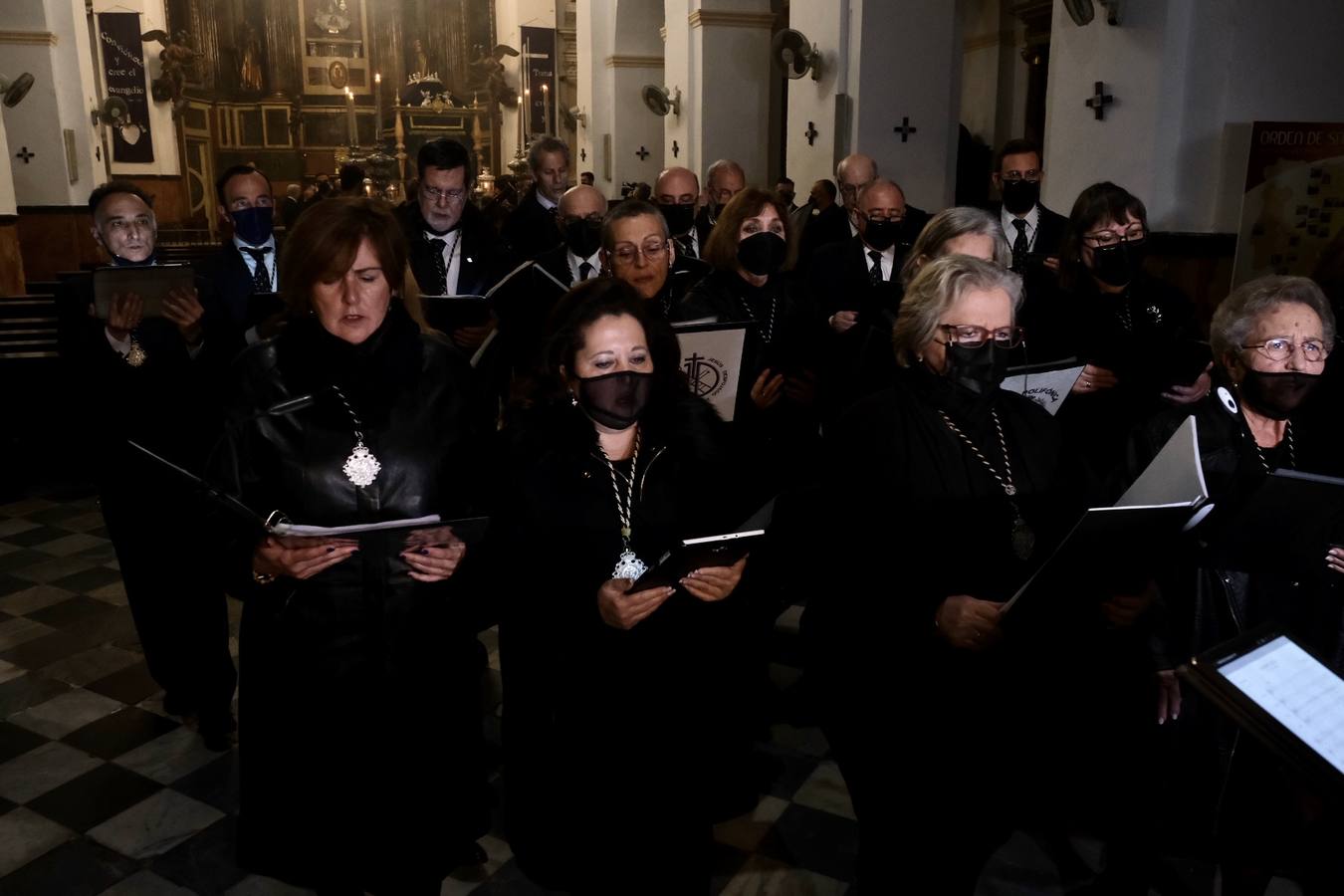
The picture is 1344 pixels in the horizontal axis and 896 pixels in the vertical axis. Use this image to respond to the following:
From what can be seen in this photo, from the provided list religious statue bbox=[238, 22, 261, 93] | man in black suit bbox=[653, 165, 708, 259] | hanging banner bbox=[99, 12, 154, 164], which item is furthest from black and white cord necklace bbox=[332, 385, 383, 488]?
religious statue bbox=[238, 22, 261, 93]

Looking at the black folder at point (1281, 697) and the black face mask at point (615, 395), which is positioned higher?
the black face mask at point (615, 395)

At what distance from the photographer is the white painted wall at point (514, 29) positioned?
25141 millimetres

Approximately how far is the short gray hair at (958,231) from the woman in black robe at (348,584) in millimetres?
1821

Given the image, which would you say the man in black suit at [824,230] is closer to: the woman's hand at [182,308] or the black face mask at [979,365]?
the woman's hand at [182,308]

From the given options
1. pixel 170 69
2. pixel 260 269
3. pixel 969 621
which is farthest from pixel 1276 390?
pixel 170 69

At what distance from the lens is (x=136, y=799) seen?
3.79 m

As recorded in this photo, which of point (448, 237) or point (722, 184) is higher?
point (722, 184)

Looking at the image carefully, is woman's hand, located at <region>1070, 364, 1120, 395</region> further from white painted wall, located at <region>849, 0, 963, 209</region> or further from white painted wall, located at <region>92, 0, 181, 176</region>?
white painted wall, located at <region>92, 0, 181, 176</region>

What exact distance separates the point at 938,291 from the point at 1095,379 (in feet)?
4.80

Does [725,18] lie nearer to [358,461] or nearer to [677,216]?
[677,216]

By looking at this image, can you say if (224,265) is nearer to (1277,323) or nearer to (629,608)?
(629,608)

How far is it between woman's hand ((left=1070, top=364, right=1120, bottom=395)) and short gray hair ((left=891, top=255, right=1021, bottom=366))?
4.11 feet

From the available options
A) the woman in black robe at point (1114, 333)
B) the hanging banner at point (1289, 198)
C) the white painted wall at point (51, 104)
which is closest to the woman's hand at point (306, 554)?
the woman in black robe at point (1114, 333)

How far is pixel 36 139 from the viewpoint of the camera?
14367mm
